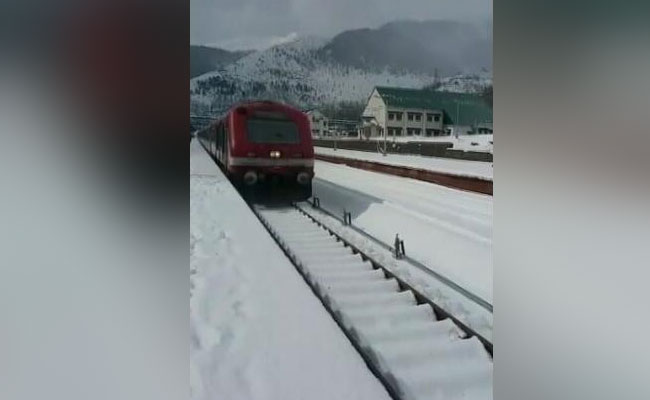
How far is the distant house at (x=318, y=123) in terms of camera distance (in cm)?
174

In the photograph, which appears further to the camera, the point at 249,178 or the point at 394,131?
the point at 394,131

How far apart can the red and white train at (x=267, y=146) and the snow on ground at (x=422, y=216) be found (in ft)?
0.22

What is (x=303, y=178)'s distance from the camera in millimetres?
1817

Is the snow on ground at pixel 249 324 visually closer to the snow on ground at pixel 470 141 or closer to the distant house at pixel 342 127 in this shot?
the distant house at pixel 342 127

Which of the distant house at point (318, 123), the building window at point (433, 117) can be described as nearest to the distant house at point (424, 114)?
the building window at point (433, 117)

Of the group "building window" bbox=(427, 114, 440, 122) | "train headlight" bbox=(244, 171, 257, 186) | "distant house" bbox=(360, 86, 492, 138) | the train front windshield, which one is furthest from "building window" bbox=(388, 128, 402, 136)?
"train headlight" bbox=(244, 171, 257, 186)

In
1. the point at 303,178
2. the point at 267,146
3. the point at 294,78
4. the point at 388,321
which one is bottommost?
the point at 388,321

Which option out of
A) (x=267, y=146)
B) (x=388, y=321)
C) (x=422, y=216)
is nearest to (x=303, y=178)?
(x=267, y=146)

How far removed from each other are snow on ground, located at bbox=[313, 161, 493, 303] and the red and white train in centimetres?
7

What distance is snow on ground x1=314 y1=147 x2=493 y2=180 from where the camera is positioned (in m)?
1.88

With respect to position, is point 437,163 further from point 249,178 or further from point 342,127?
point 249,178

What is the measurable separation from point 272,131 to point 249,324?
63cm

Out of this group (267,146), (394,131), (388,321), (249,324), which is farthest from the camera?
(394,131)
